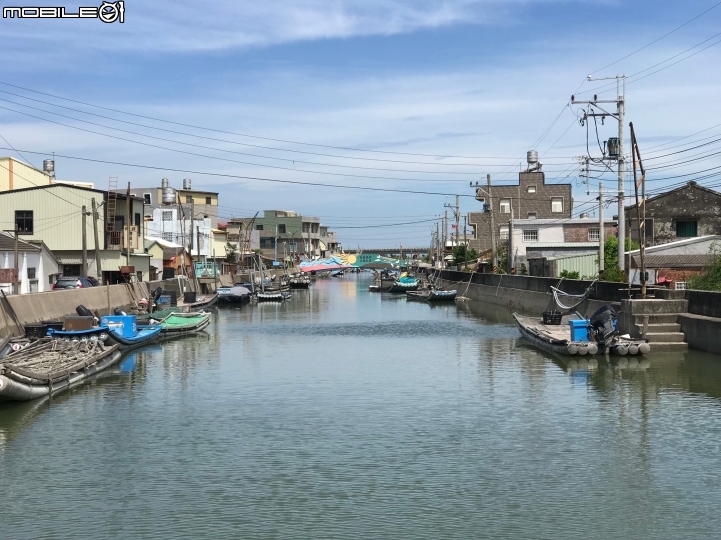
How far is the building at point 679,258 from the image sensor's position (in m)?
54.5

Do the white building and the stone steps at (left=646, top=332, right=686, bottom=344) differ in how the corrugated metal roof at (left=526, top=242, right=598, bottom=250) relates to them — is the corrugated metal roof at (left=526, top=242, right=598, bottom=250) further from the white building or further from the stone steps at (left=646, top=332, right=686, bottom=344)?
the white building

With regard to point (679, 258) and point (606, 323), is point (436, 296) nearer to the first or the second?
point (679, 258)

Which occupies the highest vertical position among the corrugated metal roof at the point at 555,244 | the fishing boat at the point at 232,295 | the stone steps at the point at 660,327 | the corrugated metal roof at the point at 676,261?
the corrugated metal roof at the point at 555,244

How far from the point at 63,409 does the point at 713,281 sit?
1218 inches

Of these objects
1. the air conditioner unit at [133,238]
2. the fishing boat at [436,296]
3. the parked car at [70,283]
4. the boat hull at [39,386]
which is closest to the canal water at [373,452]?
the boat hull at [39,386]

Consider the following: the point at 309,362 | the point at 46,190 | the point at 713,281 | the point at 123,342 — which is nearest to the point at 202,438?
the point at 309,362

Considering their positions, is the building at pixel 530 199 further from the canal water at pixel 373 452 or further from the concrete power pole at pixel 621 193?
the canal water at pixel 373 452

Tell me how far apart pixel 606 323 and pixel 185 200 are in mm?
109529

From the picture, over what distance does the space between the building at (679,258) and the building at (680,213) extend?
16952 millimetres

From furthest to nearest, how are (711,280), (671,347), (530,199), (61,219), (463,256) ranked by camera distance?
(463,256) → (530,199) → (61,219) → (711,280) → (671,347)

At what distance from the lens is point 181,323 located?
52.8 m

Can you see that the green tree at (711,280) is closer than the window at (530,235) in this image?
Yes

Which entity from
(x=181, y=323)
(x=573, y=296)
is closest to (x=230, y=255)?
(x=181, y=323)

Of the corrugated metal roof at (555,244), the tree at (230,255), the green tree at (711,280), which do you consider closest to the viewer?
the green tree at (711,280)
